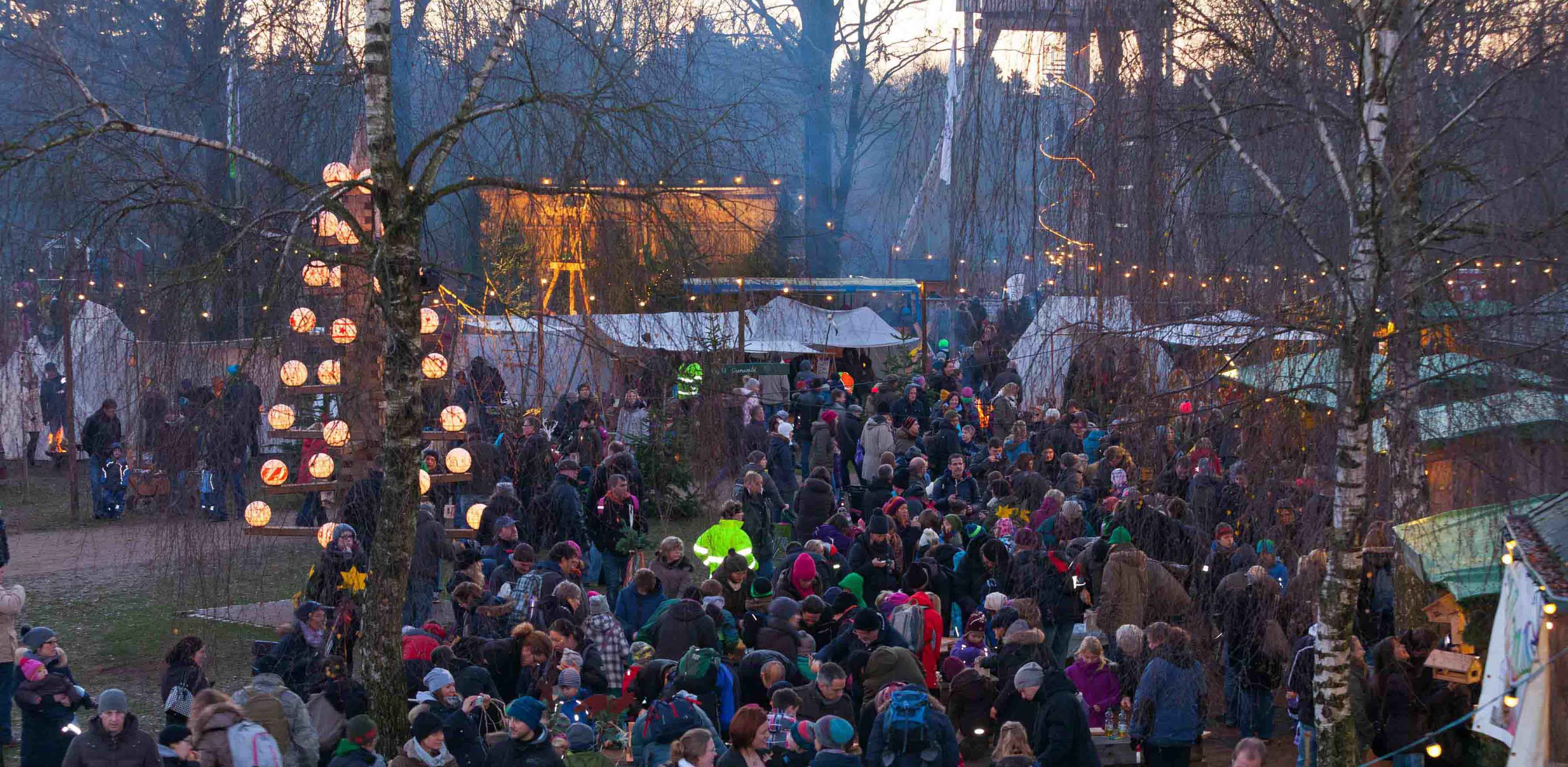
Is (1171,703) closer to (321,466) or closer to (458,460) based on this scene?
(458,460)

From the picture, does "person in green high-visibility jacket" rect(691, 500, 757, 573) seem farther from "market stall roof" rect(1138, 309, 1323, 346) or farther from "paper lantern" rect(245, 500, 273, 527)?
"market stall roof" rect(1138, 309, 1323, 346)

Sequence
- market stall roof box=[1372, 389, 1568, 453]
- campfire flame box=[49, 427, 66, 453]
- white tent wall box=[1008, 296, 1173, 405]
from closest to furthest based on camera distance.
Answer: market stall roof box=[1372, 389, 1568, 453], white tent wall box=[1008, 296, 1173, 405], campfire flame box=[49, 427, 66, 453]

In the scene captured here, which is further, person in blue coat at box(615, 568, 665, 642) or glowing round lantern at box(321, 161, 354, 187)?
person in blue coat at box(615, 568, 665, 642)

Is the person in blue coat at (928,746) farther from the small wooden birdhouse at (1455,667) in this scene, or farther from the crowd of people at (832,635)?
the small wooden birdhouse at (1455,667)

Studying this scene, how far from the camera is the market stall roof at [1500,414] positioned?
260 inches

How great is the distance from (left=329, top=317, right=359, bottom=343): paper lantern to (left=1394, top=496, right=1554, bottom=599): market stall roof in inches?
282

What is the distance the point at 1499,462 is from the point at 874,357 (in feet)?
78.9

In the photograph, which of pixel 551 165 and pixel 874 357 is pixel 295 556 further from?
pixel 874 357

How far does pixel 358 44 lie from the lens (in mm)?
9039

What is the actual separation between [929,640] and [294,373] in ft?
17.1

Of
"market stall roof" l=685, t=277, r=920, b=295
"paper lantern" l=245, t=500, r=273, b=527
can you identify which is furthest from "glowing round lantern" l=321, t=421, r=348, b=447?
"market stall roof" l=685, t=277, r=920, b=295

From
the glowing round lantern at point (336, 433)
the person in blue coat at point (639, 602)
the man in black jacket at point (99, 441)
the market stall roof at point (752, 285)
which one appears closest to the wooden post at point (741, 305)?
the market stall roof at point (752, 285)

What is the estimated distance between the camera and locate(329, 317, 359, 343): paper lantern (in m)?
9.95

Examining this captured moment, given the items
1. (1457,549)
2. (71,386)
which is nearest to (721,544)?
(1457,549)
